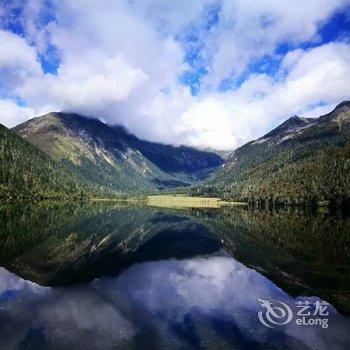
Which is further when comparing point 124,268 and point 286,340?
point 124,268

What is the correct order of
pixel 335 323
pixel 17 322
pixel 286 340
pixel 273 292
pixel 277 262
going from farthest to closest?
pixel 277 262, pixel 273 292, pixel 335 323, pixel 17 322, pixel 286 340

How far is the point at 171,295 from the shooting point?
3978cm

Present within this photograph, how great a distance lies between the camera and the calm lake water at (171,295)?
2678 cm

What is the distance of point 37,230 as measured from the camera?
89000mm

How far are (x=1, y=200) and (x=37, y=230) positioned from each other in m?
122

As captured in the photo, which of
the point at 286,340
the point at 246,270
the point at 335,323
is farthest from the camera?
the point at 246,270

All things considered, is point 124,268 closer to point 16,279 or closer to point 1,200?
point 16,279

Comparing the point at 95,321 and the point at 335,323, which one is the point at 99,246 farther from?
the point at 335,323

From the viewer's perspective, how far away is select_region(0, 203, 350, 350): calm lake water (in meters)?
26.8

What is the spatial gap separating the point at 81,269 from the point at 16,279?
8809mm

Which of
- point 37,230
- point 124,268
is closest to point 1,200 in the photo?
point 37,230

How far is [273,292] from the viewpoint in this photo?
40438 millimetres

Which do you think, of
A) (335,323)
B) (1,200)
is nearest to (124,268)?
(335,323)

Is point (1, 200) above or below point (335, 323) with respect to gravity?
above
